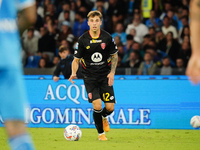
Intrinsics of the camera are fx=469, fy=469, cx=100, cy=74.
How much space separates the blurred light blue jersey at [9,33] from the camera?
11.1 ft

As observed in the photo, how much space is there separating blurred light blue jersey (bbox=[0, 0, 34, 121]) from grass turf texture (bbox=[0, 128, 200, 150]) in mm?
4517

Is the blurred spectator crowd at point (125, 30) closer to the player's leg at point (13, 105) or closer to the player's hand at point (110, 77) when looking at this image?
the player's hand at point (110, 77)

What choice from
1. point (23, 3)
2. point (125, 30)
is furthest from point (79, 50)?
point (125, 30)

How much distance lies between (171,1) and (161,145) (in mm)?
8049

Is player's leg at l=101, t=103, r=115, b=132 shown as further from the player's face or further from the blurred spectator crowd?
the blurred spectator crowd

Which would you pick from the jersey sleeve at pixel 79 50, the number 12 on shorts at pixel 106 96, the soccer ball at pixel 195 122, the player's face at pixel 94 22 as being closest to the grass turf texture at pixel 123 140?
the soccer ball at pixel 195 122

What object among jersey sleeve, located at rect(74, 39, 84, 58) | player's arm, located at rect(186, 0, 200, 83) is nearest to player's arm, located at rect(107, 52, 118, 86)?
jersey sleeve, located at rect(74, 39, 84, 58)

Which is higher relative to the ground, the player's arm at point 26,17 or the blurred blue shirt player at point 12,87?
the player's arm at point 26,17

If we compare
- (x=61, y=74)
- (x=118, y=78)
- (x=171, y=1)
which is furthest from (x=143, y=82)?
(x=171, y=1)

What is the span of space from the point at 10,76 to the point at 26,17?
467 mm

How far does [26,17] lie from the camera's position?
3.48 metres

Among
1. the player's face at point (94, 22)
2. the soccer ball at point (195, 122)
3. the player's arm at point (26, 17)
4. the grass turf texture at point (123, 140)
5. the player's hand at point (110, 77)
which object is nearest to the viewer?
the player's arm at point (26, 17)

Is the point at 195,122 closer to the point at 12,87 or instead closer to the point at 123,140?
the point at 123,140

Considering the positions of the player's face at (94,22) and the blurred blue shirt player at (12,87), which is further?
the player's face at (94,22)
